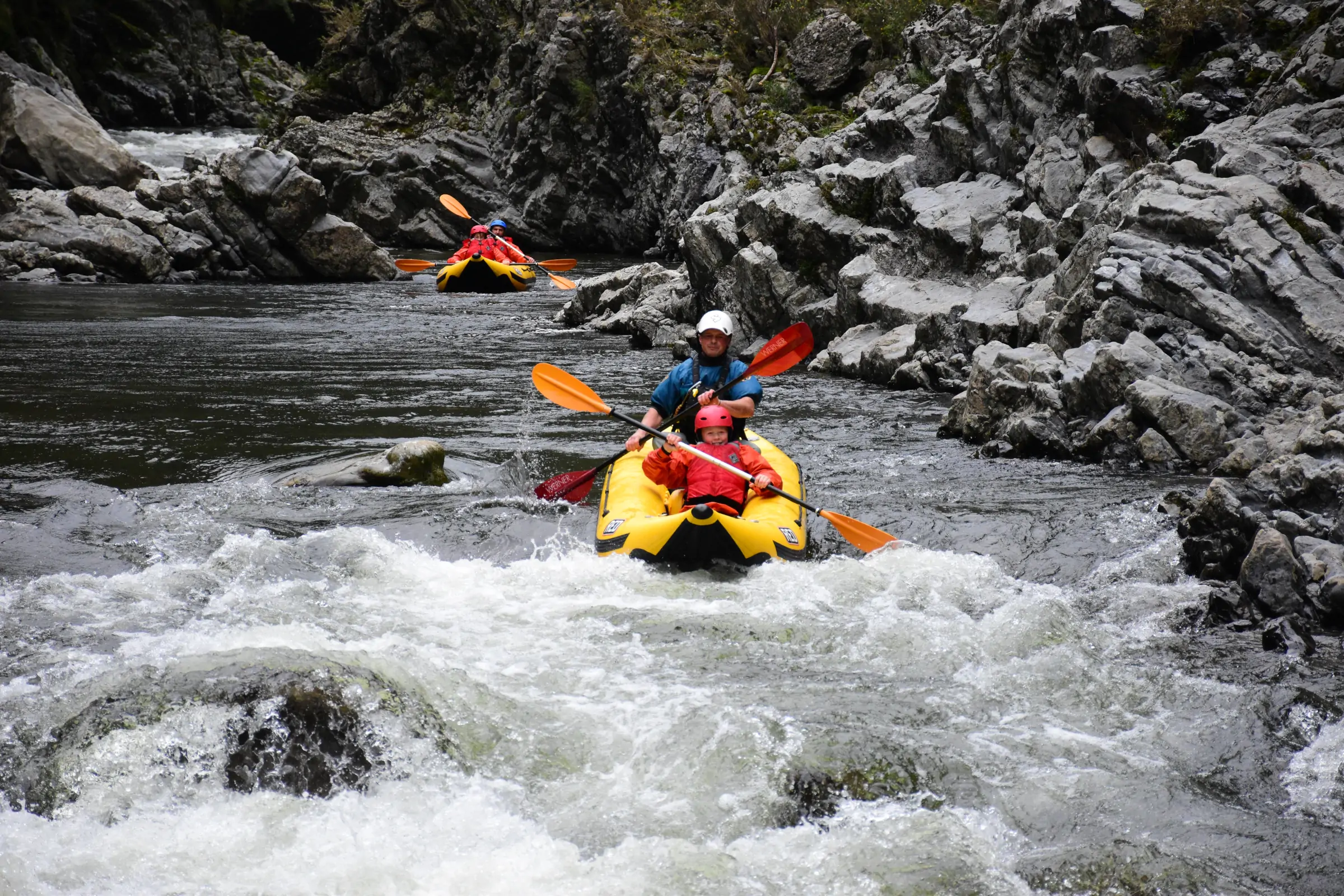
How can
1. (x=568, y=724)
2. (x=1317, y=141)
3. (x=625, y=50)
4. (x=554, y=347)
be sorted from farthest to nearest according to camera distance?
(x=625, y=50)
(x=554, y=347)
(x=1317, y=141)
(x=568, y=724)

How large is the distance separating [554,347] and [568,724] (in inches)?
391

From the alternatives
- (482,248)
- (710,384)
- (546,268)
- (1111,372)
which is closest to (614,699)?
(710,384)

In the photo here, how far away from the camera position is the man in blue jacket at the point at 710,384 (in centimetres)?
676

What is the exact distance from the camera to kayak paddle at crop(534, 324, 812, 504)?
6.62 m

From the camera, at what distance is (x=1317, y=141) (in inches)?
330

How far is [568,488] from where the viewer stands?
21.7ft

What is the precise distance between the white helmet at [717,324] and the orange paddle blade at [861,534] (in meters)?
1.58

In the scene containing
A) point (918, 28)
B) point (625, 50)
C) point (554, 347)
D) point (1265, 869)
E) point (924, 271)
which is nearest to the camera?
point (1265, 869)

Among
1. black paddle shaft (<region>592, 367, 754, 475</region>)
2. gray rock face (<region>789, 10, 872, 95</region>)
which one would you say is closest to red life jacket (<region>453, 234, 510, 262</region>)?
gray rock face (<region>789, 10, 872, 95</region>)

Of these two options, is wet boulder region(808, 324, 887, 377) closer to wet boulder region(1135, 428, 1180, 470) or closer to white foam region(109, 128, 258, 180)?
wet boulder region(1135, 428, 1180, 470)

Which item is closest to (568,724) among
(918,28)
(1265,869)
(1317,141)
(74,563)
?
(1265,869)

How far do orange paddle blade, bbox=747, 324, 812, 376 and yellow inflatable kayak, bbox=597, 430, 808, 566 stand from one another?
200cm

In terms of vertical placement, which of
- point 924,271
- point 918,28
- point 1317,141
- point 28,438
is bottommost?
point 28,438

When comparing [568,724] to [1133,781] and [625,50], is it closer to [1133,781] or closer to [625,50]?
[1133,781]
